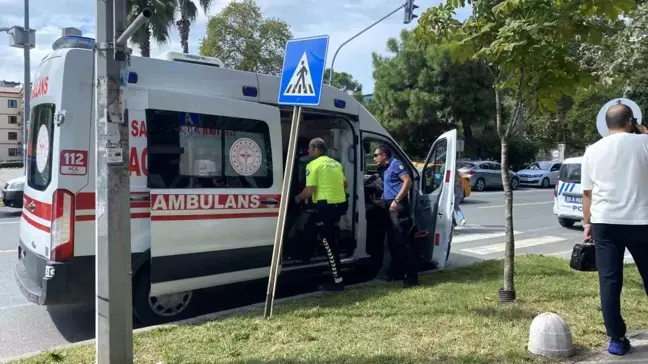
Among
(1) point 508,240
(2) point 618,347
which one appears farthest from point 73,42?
(2) point 618,347

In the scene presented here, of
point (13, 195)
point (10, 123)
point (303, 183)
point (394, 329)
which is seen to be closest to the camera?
point (394, 329)

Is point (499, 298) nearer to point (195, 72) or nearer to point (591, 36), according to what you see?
point (591, 36)

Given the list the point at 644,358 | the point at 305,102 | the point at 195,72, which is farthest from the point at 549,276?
the point at 195,72

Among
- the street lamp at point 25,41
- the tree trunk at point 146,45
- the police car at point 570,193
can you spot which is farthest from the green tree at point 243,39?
the police car at point 570,193

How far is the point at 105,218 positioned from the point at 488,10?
3.93 meters

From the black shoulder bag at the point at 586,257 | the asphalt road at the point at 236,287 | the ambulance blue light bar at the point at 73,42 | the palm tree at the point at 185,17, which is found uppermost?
the palm tree at the point at 185,17

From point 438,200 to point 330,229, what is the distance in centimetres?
166

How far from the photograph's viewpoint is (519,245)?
35.9 ft

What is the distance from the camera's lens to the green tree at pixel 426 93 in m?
30.0

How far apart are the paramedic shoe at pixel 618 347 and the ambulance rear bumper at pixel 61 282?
4278 mm

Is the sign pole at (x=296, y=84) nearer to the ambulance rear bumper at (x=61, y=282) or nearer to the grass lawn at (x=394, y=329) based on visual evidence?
the grass lawn at (x=394, y=329)

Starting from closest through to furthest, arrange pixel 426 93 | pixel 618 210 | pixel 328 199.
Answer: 1. pixel 618 210
2. pixel 328 199
3. pixel 426 93

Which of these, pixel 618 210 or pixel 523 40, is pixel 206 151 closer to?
pixel 523 40

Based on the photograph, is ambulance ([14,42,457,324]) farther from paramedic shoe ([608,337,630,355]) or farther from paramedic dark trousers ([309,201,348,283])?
paramedic shoe ([608,337,630,355])
